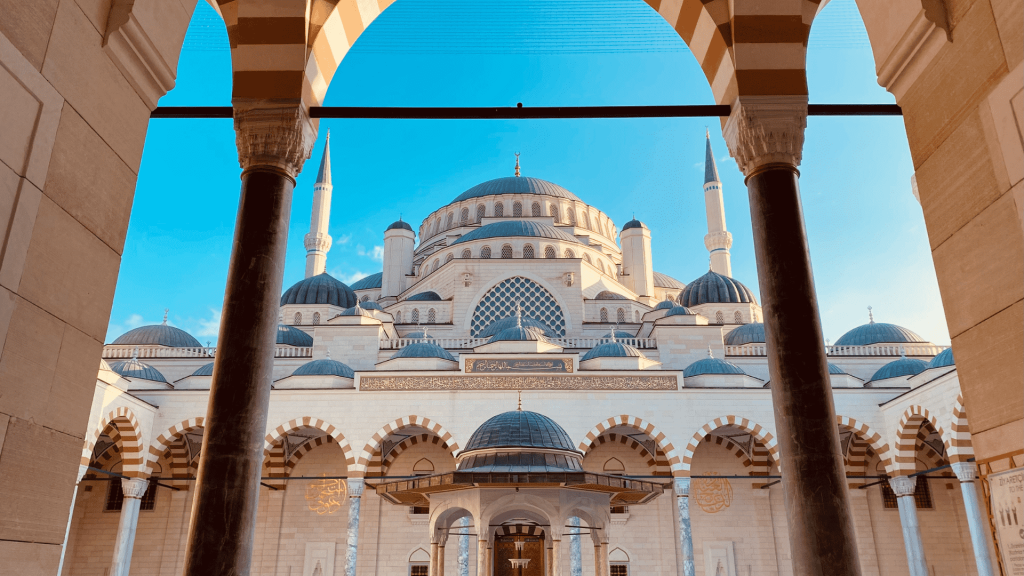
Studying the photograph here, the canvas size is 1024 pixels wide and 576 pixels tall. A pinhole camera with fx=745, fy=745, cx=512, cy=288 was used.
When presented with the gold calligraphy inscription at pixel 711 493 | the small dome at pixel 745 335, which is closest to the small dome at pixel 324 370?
the gold calligraphy inscription at pixel 711 493

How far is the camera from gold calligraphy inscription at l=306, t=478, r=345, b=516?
637 inches

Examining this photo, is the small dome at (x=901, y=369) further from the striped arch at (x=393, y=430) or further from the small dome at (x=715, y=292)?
the striped arch at (x=393, y=430)

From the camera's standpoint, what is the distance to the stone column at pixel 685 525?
13.7 m

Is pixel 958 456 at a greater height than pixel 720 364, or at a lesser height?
lesser

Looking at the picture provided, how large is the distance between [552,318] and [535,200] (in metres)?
7.12

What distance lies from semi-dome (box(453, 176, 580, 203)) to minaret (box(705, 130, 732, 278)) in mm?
5284

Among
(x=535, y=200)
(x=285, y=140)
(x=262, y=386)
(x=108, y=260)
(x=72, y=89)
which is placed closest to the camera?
(x=72, y=89)

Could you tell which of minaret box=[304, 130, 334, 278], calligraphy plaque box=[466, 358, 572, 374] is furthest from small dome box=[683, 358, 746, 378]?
minaret box=[304, 130, 334, 278]

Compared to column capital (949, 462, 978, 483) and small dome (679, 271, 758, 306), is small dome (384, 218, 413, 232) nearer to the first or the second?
small dome (679, 271, 758, 306)

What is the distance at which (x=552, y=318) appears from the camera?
2141cm

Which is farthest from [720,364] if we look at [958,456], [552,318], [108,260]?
[108,260]

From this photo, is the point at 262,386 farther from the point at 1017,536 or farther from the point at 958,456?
the point at 958,456

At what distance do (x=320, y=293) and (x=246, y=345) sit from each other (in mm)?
18319

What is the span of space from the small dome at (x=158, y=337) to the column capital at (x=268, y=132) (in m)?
18.2
